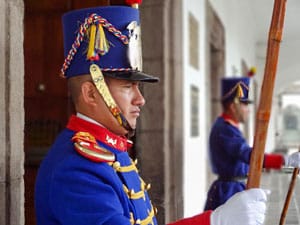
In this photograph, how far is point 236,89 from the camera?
351cm

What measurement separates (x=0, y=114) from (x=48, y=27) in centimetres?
167

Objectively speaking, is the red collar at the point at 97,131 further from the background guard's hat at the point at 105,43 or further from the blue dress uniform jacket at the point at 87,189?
the background guard's hat at the point at 105,43

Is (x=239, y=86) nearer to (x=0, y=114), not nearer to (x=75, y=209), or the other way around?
(x=0, y=114)

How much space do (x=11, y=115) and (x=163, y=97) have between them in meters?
1.22

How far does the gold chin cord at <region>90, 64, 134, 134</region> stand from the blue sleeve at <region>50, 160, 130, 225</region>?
12cm

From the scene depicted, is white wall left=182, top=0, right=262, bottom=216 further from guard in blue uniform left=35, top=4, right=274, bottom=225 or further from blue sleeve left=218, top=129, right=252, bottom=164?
guard in blue uniform left=35, top=4, right=274, bottom=225

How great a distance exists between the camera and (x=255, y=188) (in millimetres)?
1198

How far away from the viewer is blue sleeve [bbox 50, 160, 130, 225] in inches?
46.0

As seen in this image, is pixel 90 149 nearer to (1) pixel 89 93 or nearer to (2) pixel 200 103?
(1) pixel 89 93

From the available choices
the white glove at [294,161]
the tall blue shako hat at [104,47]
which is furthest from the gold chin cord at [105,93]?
the white glove at [294,161]

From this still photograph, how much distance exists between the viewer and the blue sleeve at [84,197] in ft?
3.83

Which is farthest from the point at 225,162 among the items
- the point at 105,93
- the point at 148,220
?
the point at 105,93

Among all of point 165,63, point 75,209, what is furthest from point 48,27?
point 75,209

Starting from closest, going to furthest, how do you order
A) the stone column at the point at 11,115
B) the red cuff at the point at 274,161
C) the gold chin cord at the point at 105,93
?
the gold chin cord at the point at 105,93 → the stone column at the point at 11,115 → the red cuff at the point at 274,161
